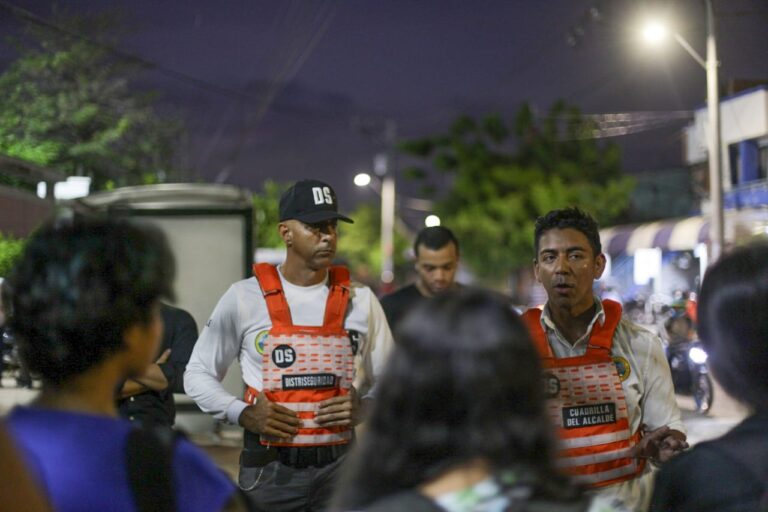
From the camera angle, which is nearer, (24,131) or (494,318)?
(494,318)

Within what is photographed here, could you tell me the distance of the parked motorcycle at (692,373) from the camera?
13812 millimetres

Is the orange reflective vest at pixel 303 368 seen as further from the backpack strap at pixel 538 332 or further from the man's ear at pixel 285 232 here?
the backpack strap at pixel 538 332

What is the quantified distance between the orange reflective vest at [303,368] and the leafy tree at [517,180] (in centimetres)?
3975

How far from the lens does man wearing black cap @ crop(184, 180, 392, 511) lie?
13.1 feet

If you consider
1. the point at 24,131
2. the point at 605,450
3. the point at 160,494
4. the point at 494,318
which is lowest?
the point at 605,450

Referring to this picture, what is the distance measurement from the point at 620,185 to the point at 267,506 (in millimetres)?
40594

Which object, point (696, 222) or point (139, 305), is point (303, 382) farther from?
point (696, 222)

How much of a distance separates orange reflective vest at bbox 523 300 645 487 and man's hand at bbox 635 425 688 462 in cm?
8

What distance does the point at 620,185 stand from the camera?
42.8 meters

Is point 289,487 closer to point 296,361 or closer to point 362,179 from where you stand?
point 296,361

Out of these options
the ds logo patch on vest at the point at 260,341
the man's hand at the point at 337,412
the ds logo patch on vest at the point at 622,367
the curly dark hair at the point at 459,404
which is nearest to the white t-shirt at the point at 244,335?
the ds logo patch on vest at the point at 260,341

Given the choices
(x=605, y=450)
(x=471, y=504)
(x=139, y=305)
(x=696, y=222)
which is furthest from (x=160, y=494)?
(x=696, y=222)

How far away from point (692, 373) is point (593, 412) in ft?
39.3

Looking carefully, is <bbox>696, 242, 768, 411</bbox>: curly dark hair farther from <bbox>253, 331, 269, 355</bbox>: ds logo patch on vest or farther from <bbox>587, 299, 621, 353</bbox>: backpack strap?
<bbox>253, 331, 269, 355</bbox>: ds logo patch on vest
